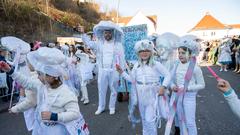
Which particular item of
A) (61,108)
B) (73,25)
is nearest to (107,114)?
(61,108)

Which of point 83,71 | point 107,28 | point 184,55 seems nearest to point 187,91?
point 184,55

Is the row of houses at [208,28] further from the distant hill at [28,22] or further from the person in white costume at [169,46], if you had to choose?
the person in white costume at [169,46]

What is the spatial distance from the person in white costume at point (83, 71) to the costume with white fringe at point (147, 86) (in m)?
4.46

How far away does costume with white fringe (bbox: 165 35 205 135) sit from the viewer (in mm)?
4395

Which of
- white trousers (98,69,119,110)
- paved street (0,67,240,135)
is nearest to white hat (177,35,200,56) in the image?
paved street (0,67,240,135)

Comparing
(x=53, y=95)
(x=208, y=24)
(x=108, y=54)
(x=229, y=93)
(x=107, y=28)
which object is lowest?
(x=53, y=95)

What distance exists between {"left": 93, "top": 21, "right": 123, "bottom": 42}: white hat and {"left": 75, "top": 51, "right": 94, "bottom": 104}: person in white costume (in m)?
2.22

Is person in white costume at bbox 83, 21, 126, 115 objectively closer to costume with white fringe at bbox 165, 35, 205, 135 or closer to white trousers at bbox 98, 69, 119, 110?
white trousers at bbox 98, 69, 119, 110

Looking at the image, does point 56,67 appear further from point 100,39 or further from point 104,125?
point 100,39

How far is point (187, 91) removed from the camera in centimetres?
445

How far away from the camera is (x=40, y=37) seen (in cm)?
2059

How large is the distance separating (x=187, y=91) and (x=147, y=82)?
634mm

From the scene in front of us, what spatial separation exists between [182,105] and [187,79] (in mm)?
444

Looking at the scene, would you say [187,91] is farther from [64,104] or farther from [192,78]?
[64,104]
